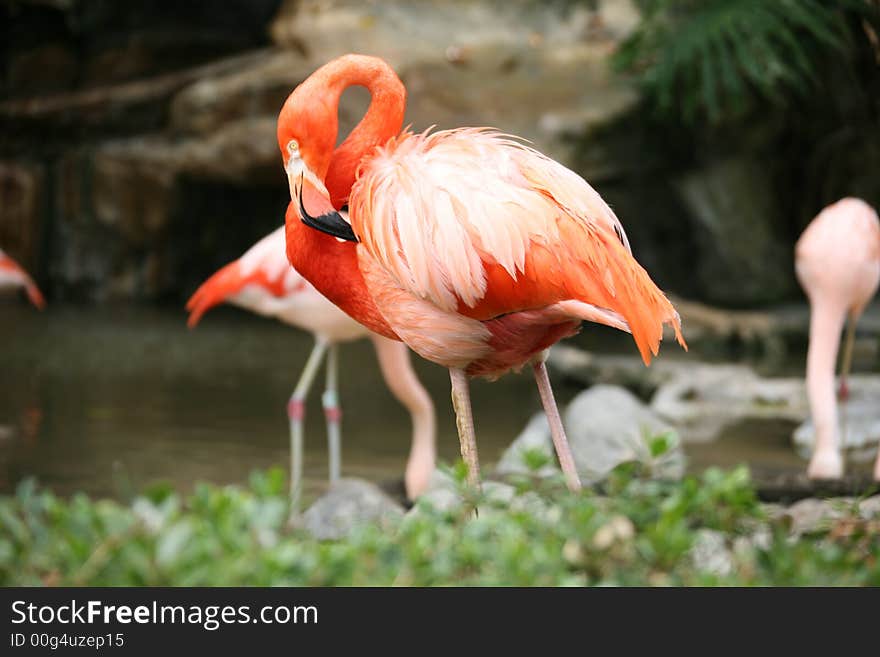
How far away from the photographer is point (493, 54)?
A: 9.64 meters

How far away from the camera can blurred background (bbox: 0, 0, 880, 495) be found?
755cm

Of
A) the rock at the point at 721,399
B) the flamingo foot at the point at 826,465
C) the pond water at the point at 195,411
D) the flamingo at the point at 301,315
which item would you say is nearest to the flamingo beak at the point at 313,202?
the flamingo at the point at 301,315

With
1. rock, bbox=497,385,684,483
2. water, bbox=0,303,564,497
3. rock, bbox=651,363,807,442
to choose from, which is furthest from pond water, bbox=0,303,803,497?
rock, bbox=497,385,684,483

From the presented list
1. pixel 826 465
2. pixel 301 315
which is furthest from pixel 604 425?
pixel 301 315

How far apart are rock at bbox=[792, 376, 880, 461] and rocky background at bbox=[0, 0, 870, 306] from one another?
3651mm

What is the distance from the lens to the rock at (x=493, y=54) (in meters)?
9.44

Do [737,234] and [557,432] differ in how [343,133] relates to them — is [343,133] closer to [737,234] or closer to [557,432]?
[737,234]

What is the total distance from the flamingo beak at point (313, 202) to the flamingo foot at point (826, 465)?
8.41 feet

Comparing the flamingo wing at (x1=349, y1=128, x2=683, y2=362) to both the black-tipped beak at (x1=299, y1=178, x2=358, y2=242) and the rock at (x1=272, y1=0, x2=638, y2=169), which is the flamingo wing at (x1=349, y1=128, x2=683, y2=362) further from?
the rock at (x1=272, y1=0, x2=638, y2=169)

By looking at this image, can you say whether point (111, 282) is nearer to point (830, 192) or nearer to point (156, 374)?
point (156, 374)

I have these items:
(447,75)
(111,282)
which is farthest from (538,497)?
(111,282)

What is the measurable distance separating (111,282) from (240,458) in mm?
7001

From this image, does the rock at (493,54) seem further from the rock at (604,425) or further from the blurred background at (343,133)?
the rock at (604,425)

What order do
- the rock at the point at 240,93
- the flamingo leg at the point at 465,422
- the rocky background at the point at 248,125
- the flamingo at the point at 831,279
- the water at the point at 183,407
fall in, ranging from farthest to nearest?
the rock at the point at 240,93, the rocky background at the point at 248,125, the water at the point at 183,407, the flamingo at the point at 831,279, the flamingo leg at the point at 465,422
